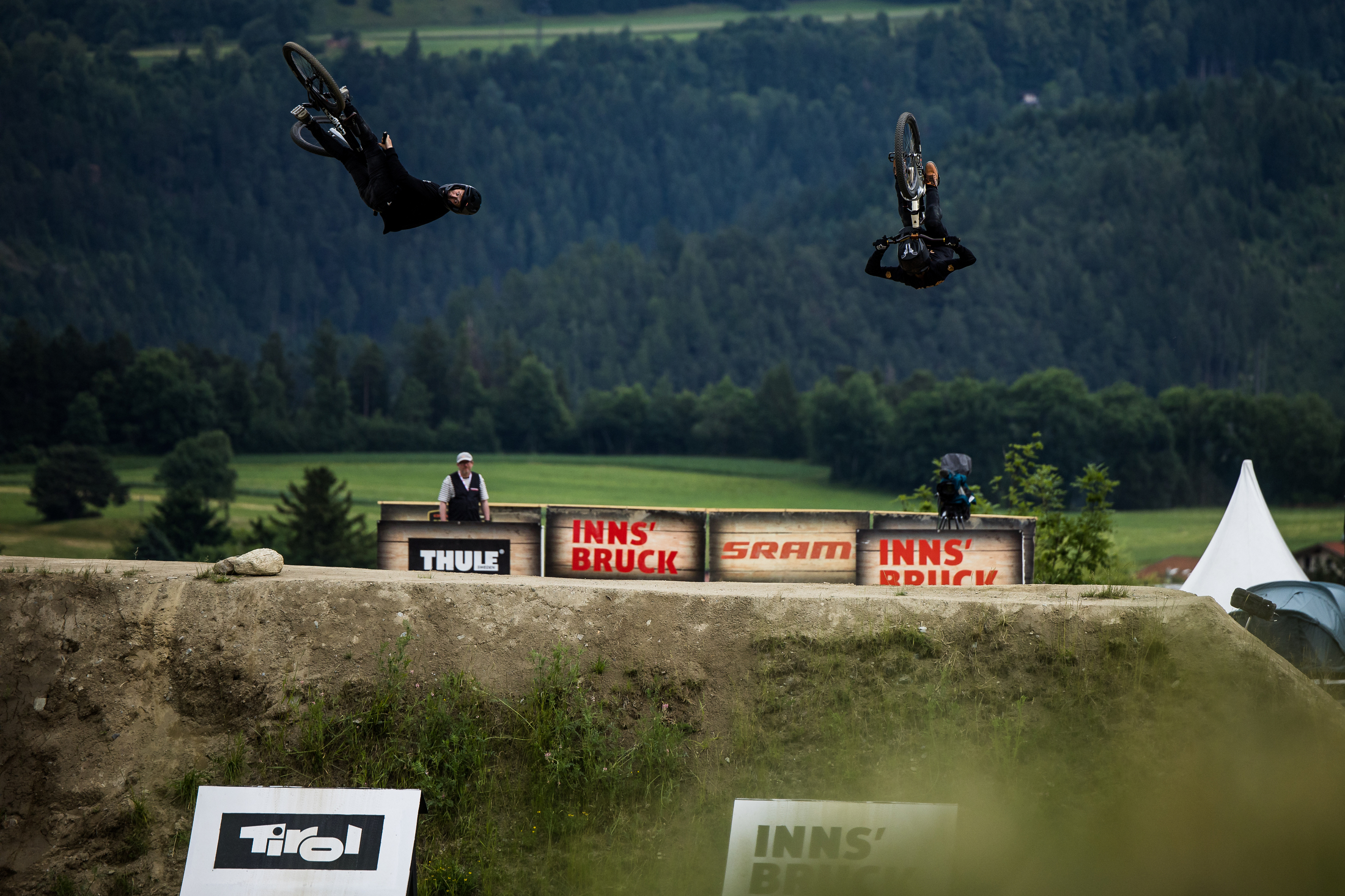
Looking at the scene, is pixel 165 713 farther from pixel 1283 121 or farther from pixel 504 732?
pixel 1283 121

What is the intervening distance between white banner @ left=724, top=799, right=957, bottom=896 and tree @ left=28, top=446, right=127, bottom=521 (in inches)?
4684

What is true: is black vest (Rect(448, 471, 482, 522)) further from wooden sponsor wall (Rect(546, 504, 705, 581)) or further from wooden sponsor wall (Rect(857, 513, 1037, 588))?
wooden sponsor wall (Rect(857, 513, 1037, 588))

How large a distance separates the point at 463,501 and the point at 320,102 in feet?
29.1

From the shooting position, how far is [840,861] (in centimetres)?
1128

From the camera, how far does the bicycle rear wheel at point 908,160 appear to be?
13.2m

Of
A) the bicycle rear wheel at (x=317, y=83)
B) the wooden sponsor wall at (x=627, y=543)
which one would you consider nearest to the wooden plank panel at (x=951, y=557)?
the wooden sponsor wall at (x=627, y=543)

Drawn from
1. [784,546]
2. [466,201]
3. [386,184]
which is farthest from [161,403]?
[466,201]

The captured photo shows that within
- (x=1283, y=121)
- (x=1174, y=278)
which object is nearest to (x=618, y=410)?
(x=1174, y=278)

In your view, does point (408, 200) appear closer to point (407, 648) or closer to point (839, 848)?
point (407, 648)

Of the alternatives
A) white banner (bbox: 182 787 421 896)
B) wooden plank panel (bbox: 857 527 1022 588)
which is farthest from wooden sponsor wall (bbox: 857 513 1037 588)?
white banner (bbox: 182 787 421 896)

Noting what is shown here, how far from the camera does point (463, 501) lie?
20547mm

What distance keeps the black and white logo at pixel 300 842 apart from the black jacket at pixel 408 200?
6.02m

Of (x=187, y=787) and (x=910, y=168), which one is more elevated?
(x=910, y=168)

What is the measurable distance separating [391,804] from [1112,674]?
27.3 feet
